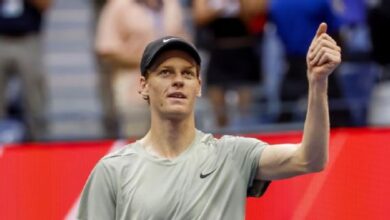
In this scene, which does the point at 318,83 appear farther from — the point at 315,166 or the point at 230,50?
the point at 230,50

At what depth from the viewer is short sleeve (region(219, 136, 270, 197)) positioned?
5.57 meters

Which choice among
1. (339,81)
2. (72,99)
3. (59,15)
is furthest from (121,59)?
(59,15)

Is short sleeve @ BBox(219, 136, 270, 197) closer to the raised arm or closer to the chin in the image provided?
the raised arm

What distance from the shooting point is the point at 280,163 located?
5.47 metres

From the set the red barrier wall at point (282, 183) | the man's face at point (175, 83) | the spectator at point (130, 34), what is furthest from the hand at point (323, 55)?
the spectator at point (130, 34)

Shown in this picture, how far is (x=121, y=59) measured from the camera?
9.95m

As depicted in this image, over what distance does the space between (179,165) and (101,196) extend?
340mm

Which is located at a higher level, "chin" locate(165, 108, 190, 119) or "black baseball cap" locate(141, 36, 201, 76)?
"black baseball cap" locate(141, 36, 201, 76)

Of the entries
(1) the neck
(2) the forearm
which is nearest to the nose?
(1) the neck

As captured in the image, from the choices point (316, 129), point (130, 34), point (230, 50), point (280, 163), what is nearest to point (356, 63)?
point (230, 50)

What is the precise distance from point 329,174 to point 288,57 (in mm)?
Answer: 3270

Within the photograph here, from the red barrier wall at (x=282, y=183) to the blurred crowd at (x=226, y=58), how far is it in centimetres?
200

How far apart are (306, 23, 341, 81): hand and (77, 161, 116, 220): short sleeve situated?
A: 101cm

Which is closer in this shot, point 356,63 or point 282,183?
point 282,183
